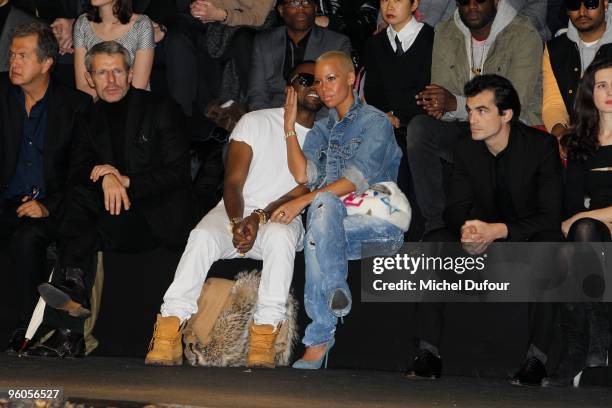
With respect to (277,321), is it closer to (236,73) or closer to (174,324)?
(174,324)

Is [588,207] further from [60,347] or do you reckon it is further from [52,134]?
[52,134]

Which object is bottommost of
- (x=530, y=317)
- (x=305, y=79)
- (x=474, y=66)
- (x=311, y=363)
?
(x=311, y=363)

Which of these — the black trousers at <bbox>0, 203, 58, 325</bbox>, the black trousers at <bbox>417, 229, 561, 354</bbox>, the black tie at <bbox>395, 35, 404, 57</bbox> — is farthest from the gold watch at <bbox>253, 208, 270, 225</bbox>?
the black tie at <bbox>395, 35, 404, 57</bbox>

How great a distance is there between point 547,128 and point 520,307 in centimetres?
122

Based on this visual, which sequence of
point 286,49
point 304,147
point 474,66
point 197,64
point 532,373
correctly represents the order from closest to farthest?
1. point 532,373
2. point 304,147
3. point 474,66
4. point 286,49
5. point 197,64

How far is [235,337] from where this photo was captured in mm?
5605

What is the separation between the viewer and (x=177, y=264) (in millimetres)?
5891

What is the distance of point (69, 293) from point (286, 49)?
220 cm

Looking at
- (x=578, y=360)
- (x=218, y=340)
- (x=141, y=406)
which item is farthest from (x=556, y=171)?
(x=141, y=406)

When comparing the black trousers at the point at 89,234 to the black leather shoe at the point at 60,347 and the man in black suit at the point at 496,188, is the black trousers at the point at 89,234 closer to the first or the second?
the black leather shoe at the point at 60,347

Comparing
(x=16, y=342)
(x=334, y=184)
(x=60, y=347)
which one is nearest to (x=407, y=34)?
(x=334, y=184)

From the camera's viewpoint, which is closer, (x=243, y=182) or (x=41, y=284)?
(x=41, y=284)

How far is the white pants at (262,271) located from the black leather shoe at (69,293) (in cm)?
42

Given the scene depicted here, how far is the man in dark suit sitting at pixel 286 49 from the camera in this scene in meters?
6.76
